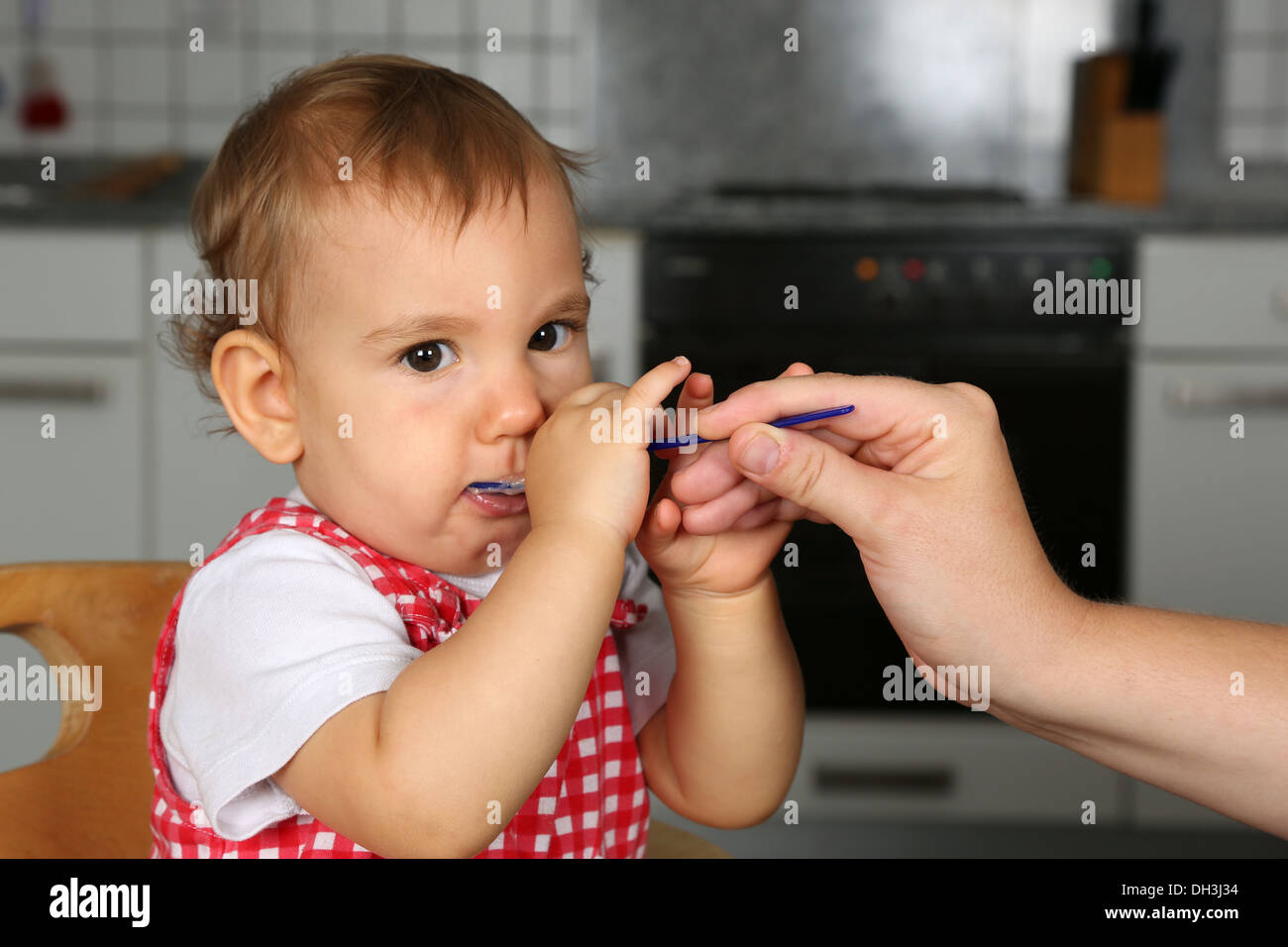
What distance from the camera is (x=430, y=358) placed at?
2.48 ft

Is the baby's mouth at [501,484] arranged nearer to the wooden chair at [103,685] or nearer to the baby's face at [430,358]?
the baby's face at [430,358]

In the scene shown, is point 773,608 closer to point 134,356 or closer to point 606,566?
point 606,566

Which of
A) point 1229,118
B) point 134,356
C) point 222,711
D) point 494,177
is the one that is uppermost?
point 1229,118

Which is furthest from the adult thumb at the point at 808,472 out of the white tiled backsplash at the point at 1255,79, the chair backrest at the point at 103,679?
the white tiled backsplash at the point at 1255,79

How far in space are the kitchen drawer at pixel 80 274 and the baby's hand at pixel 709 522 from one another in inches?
57.5

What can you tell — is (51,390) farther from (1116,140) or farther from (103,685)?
(1116,140)

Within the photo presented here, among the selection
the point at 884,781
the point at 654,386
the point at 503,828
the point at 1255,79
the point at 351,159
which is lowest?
the point at 884,781

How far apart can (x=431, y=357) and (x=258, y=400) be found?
0.46 ft

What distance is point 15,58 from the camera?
2.65m

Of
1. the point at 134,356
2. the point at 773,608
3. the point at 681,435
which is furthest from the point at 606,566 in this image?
the point at 134,356

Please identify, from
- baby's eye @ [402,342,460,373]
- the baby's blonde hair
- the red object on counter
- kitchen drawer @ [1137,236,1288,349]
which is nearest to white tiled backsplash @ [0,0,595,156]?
the red object on counter

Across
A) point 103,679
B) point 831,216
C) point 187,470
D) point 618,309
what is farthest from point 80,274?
point 103,679

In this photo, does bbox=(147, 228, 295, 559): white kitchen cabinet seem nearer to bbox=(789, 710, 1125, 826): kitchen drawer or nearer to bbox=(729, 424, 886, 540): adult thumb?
bbox=(789, 710, 1125, 826): kitchen drawer
